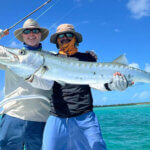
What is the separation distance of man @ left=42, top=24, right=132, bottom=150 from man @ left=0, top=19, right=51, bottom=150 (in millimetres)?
375

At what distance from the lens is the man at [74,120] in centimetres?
299

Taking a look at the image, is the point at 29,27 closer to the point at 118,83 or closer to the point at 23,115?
the point at 23,115

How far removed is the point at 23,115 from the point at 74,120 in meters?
0.89

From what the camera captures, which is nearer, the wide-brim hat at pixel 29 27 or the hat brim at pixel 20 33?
the wide-brim hat at pixel 29 27

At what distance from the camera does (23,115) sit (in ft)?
11.1

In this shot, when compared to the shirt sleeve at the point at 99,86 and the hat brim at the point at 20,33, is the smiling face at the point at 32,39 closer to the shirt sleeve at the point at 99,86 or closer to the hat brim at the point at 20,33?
the hat brim at the point at 20,33

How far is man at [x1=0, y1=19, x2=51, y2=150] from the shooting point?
11.0ft

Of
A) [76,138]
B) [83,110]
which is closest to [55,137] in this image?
[76,138]

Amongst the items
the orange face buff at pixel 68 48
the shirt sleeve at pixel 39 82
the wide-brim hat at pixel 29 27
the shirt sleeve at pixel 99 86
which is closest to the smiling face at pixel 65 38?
the orange face buff at pixel 68 48

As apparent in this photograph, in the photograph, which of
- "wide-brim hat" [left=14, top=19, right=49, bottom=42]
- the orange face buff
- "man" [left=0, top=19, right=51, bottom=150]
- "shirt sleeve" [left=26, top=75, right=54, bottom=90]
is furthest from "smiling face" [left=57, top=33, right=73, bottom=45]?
"shirt sleeve" [left=26, top=75, right=54, bottom=90]

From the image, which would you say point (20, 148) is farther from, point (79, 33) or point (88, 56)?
point (79, 33)

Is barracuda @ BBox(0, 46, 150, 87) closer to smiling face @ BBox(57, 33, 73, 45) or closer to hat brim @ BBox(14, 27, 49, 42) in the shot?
smiling face @ BBox(57, 33, 73, 45)

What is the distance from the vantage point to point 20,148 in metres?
3.36

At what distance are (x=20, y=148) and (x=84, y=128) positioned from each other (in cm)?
113
